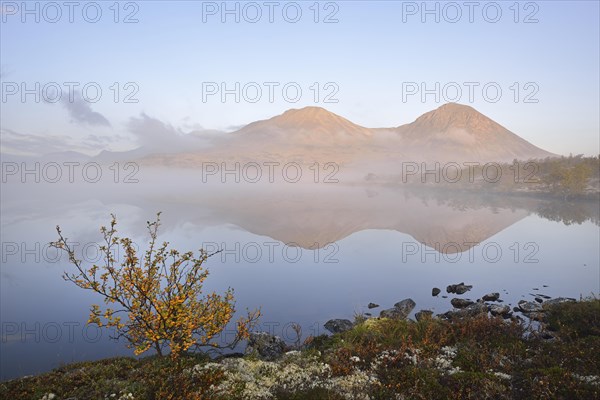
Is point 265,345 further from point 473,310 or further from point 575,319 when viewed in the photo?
point 575,319

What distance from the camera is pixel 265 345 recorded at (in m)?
17.2

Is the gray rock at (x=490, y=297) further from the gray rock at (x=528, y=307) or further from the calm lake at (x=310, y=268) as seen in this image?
the gray rock at (x=528, y=307)

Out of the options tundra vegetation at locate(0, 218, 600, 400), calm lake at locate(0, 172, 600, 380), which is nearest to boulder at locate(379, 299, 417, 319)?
calm lake at locate(0, 172, 600, 380)

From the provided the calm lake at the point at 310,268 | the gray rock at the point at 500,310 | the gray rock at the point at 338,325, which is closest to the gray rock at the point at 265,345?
the calm lake at the point at 310,268

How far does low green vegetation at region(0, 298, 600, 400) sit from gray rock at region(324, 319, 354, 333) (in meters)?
6.57

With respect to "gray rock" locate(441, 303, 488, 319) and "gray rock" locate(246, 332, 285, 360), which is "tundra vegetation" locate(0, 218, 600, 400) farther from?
"gray rock" locate(441, 303, 488, 319)

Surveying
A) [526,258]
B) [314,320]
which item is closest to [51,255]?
[314,320]

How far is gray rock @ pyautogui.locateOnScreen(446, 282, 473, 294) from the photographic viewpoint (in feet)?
91.5

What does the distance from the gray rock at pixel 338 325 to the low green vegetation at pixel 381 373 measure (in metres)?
6.57

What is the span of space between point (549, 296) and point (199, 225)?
54889 millimetres

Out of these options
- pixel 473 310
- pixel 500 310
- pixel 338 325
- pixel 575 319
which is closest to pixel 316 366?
pixel 338 325

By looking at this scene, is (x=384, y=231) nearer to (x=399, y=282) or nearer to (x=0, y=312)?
(x=399, y=282)

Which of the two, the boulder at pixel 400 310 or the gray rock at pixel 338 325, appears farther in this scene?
the boulder at pixel 400 310

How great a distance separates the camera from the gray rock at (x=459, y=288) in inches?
1098
